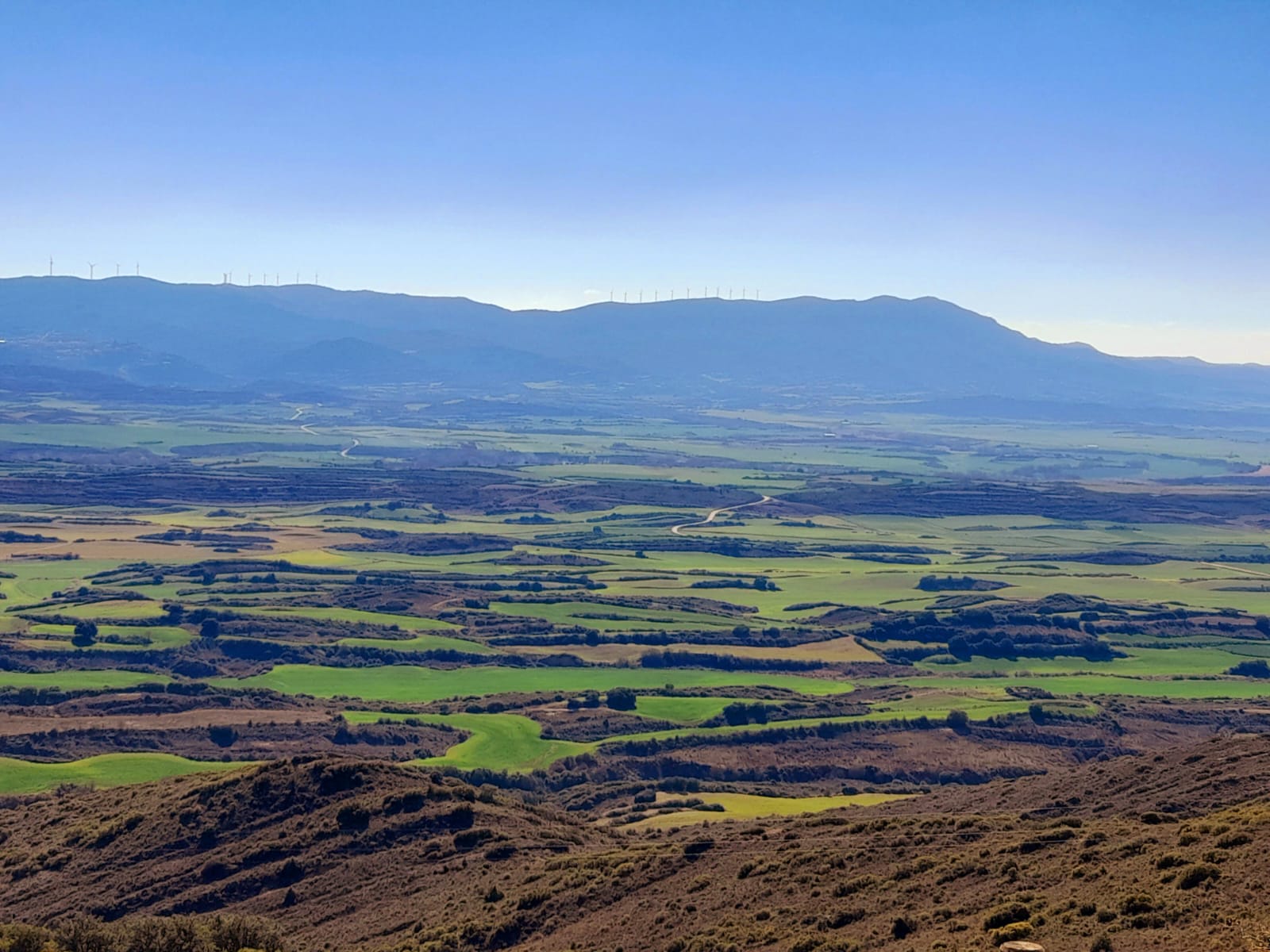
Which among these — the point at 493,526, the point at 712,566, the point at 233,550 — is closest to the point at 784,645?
the point at 712,566

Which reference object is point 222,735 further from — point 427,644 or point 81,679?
point 427,644

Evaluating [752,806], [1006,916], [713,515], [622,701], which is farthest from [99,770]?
[713,515]

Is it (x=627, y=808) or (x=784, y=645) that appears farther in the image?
(x=784, y=645)

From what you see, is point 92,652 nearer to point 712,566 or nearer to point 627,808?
point 627,808

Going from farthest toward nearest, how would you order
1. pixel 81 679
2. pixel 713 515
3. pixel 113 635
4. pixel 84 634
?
pixel 713 515 → pixel 113 635 → pixel 84 634 → pixel 81 679

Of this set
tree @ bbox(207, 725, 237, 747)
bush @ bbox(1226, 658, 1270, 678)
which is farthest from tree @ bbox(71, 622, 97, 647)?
bush @ bbox(1226, 658, 1270, 678)
